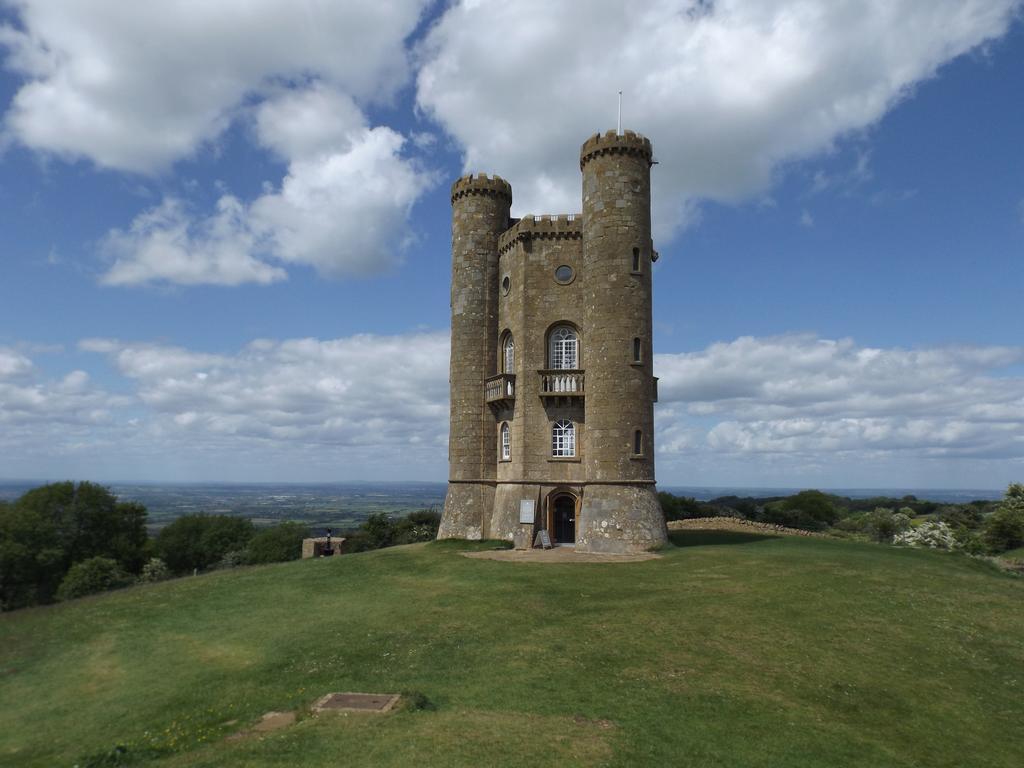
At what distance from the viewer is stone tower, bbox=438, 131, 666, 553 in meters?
33.1

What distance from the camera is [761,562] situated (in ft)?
85.7

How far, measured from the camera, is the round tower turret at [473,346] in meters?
38.2

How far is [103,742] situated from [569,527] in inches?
985

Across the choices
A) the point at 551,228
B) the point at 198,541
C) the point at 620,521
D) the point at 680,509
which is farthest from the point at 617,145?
the point at 198,541

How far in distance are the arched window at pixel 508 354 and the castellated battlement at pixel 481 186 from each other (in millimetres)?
8389

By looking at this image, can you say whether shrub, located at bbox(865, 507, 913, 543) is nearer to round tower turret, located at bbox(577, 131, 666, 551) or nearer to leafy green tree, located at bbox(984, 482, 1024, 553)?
leafy green tree, located at bbox(984, 482, 1024, 553)

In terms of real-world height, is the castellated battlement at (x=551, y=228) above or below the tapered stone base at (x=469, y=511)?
above

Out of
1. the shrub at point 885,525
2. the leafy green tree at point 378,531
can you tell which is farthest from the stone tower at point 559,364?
the shrub at point 885,525

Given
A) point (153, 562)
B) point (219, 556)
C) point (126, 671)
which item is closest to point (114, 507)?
point (153, 562)

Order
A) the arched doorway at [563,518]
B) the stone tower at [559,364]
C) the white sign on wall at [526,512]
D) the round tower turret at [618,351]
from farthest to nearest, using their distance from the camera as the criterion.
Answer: the arched doorway at [563,518], the white sign on wall at [526,512], the stone tower at [559,364], the round tower turret at [618,351]

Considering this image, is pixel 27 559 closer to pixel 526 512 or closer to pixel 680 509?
pixel 526 512

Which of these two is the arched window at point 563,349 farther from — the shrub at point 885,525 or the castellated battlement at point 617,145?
the shrub at point 885,525

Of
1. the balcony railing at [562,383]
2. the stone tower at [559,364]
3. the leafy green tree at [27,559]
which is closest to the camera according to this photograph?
the stone tower at [559,364]

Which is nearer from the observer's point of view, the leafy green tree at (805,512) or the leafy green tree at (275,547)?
the leafy green tree at (275,547)
